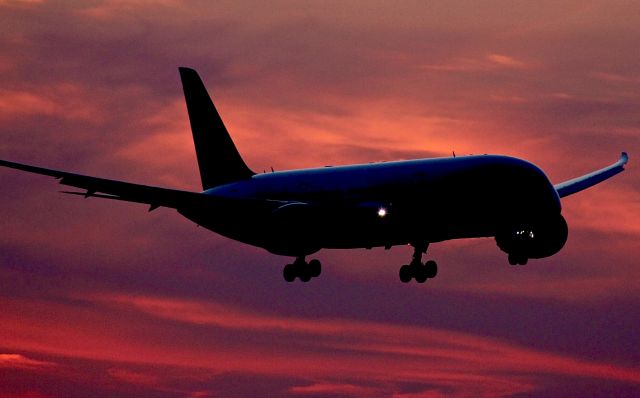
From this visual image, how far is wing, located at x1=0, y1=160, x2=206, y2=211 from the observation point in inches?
2306

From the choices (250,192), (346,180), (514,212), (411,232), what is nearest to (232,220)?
(250,192)

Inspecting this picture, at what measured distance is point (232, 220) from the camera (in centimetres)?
7250

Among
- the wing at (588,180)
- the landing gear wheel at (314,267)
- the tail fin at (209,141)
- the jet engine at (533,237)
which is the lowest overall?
the jet engine at (533,237)

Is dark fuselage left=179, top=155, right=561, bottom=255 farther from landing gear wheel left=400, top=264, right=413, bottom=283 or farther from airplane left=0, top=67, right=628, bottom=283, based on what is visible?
landing gear wheel left=400, top=264, right=413, bottom=283

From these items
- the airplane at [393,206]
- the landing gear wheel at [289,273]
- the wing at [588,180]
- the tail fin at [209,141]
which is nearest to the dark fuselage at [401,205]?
the airplane at [393,206]

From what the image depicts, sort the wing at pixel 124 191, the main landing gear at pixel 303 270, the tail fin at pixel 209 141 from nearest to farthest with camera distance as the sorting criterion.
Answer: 1. the wing at pixel 124 191
2. the main landing gear at pixel 303 270
3. the tail fin at pixel 209 141

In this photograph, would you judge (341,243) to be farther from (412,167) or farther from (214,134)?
(214,134)

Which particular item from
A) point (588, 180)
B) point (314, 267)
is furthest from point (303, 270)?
point (588, 180)

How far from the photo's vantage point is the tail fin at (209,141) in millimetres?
78250

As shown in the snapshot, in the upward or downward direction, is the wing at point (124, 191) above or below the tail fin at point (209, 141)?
below

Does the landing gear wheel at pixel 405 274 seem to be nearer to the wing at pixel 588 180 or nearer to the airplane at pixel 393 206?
the airplane at pixel 393 206

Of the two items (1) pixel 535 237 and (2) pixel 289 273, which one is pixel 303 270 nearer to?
(2) pixel 289 273

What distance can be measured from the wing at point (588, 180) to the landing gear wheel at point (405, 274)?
11873mm

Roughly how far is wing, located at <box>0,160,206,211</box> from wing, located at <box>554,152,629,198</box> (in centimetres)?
2135
